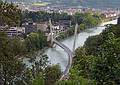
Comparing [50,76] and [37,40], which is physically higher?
[50,76]

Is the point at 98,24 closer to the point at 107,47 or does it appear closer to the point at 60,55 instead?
the point at 60,55

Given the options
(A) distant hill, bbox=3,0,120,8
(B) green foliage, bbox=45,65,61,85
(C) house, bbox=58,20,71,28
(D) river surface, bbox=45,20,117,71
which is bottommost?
(A) distant hill, bbox=3,0,120,8

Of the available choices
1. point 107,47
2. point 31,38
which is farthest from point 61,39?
point 107,47

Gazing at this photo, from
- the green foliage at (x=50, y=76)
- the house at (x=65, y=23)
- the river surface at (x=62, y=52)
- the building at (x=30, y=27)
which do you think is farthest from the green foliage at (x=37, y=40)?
the green foliage at (x=50, y=76)

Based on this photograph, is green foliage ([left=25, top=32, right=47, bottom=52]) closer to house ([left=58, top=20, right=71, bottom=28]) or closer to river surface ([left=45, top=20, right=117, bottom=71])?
river surface ([left=45, top=20, right=117, bottom=71])

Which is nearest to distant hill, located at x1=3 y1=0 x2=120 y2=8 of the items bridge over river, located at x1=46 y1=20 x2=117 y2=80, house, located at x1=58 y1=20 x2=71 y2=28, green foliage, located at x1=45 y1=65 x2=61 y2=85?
house, located at x1=58 y1=20 x2=71 y2=28

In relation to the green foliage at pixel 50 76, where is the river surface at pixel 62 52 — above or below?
below

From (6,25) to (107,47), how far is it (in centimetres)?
130

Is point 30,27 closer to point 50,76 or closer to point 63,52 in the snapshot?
point 63,52

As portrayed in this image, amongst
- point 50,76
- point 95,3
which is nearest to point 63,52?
point 50,76

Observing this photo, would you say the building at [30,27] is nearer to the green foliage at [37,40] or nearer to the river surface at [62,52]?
the river surface at [62,52]

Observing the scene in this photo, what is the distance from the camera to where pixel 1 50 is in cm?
339

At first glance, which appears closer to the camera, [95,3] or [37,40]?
[37,40]

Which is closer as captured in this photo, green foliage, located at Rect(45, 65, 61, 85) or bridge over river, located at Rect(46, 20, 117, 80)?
green foliage, located at Rect(45, 65, 61, 85)
